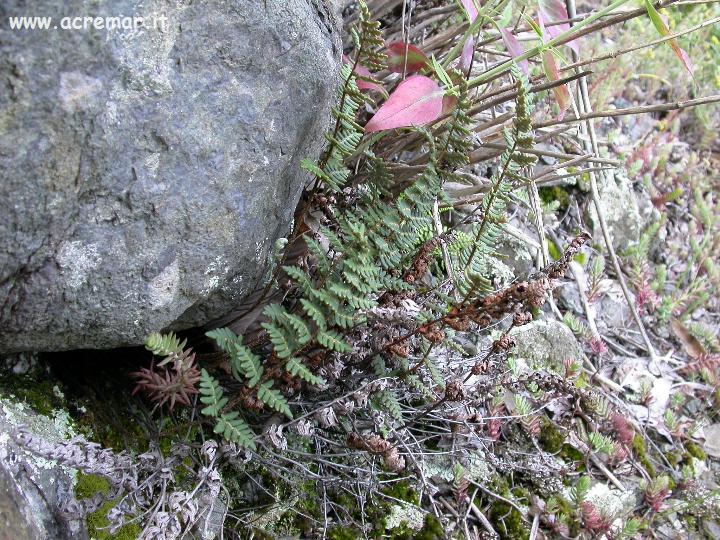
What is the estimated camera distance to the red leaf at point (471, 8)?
206 cm

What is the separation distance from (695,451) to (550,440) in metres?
0.87

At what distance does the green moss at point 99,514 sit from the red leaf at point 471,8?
173cm

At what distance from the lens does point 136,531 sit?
189 centimetres

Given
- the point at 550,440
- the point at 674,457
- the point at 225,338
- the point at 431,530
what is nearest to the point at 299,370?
the point at 225,338

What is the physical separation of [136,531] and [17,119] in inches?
45.3

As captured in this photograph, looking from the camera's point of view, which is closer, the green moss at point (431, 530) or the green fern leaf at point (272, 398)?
the green fern leaf at point (272, 398)

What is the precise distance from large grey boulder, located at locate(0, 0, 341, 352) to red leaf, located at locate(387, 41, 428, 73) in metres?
0.45

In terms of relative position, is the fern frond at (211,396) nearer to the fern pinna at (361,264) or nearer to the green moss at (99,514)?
the fern pinna at (361,264)

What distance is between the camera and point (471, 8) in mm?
2084

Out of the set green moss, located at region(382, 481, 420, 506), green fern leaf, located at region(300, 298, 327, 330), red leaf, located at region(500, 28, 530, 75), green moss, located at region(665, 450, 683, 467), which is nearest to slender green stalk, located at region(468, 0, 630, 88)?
red leaf, located at region(500, 28, 530, 75)

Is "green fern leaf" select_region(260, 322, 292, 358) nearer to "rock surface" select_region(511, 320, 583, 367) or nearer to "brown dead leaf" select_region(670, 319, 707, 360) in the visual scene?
"rock surface" select_region(511, 320, 583, 367)

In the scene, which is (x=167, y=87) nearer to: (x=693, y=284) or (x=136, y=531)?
(x=136, y=531)

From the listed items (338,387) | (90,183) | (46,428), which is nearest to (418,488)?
(338,387)

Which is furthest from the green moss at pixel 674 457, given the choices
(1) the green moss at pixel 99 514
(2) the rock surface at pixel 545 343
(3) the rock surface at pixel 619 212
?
(1) the green moss at pixel 99 514
